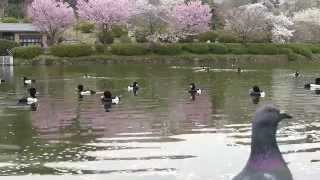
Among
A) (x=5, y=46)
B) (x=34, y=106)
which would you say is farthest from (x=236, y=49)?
(x=34, y=106)

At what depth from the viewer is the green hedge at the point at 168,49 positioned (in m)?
62.9

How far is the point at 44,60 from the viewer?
58.9 meters

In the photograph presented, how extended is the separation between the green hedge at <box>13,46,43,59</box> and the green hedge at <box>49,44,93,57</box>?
1.31m

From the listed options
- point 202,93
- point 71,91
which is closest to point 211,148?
point 202,93

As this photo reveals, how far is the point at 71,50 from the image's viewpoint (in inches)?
2408

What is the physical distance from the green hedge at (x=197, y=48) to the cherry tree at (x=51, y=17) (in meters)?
13.5

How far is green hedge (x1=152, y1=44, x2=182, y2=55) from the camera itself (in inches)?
2477

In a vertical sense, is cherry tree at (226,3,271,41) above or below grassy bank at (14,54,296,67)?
above

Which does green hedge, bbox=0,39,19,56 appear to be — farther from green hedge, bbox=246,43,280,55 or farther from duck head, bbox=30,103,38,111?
duck head, bbox=30,103,38,111

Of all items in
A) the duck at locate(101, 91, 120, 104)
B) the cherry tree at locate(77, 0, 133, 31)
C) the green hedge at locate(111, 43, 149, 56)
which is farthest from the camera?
the cherry tree at locate(77, 0, 133, 31)

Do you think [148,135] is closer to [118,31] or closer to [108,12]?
[108,12]

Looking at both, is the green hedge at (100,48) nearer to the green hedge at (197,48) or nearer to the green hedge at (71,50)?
the green hedge at (71,50)

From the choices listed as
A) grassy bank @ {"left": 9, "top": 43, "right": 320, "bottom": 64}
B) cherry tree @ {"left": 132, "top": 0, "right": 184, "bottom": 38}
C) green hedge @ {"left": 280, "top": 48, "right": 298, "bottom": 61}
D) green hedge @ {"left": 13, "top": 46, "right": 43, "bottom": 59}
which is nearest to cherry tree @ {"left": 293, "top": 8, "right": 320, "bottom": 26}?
grassy bank @ {"left": 9, "top": 43, "right": 320, "bottom": 64}

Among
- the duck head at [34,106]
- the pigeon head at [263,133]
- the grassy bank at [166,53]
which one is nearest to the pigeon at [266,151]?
the pigeon head at [263,133]
